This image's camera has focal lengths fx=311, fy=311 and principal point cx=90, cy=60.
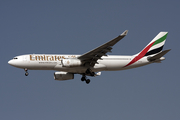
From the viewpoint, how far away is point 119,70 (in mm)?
46844

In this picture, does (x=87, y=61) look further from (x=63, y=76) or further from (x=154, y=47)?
(x=154, y=47)

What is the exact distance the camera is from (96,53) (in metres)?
41.5

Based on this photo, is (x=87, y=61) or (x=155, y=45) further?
(x=155, y=45)

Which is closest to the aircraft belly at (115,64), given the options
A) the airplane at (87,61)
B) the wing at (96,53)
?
the airplane at (87,61)

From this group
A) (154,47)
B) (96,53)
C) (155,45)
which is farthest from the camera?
(155,45)

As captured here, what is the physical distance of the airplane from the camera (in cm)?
4184

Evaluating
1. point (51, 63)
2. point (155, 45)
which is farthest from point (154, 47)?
point (51, 63)

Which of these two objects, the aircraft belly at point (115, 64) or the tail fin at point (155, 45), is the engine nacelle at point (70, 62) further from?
the tail fin at point (155, 45)

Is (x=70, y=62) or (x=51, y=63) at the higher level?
(x=51, y=63)

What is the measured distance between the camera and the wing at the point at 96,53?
38562 mm

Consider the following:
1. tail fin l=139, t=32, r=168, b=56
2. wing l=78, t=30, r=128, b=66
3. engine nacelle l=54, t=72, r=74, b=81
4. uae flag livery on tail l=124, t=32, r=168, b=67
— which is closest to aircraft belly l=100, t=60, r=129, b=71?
uae flag livery on tail l=124, t=32, r=168, b=67

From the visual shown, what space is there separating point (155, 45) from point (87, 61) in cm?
1271

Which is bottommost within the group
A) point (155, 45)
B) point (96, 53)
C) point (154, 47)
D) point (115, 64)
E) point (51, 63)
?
point (115, 64)

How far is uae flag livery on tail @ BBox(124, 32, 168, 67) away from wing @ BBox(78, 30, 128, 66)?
733cm
